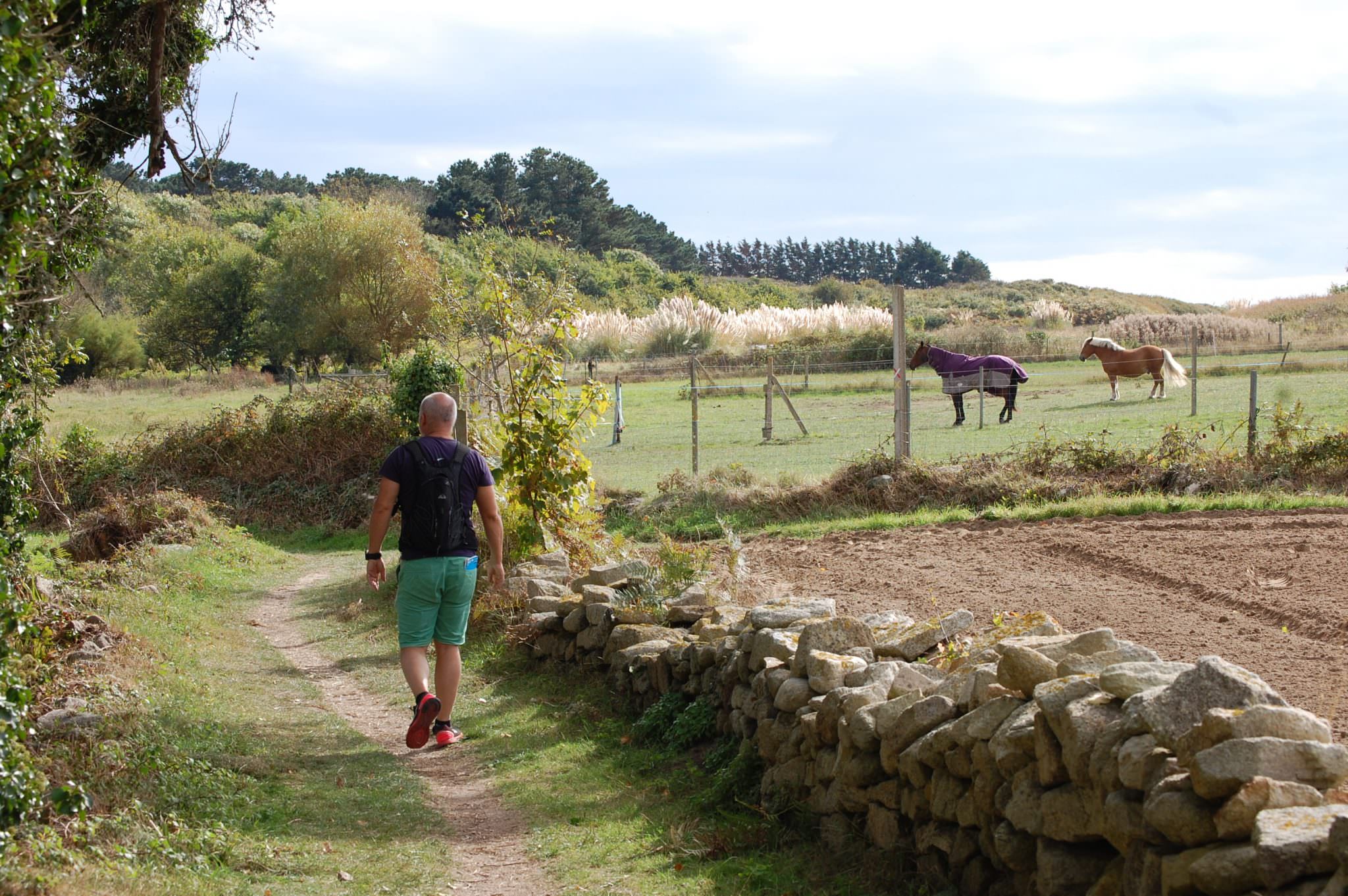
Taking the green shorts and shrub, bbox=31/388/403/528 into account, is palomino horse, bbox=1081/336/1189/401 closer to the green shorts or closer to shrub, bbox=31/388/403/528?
shrub, bbox=31/388/403/528

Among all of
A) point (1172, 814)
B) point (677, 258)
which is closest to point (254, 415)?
point (1172, 814)

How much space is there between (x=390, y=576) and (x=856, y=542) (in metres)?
5.21

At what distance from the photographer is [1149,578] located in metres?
9.80

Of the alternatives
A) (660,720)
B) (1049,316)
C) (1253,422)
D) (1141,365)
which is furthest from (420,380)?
(1049,316)

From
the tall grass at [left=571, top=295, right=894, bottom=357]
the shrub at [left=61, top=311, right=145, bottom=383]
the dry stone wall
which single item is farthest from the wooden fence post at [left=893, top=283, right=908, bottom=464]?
the shrub at [left=61, top=311, right=145, bottom=383]

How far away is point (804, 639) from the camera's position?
6215 millimetres

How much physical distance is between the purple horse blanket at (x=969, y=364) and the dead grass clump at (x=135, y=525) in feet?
43.4

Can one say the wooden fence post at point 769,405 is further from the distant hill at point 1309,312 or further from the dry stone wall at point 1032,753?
the distant hill at point 1309,312

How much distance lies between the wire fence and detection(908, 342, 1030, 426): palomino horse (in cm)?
39

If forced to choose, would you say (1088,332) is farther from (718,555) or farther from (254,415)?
(718,555)

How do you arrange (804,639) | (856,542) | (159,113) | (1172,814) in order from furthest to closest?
Result: (856,542) → (159,113) → (804,639) → (1172,814)

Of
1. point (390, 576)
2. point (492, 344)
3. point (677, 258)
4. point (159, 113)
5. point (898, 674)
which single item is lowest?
point (390, 576)

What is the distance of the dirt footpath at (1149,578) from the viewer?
727 centimetres

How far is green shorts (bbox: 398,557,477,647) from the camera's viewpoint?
6.96 m
